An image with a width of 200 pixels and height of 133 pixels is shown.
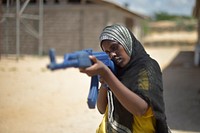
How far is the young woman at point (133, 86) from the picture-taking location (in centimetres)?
145

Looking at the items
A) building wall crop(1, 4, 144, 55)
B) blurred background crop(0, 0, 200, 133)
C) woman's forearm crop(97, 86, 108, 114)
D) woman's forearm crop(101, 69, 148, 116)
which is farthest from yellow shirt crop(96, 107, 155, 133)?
building wall crop(1, 4, 144, 55)

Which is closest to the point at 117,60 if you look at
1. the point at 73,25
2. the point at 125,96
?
the point at 125,96

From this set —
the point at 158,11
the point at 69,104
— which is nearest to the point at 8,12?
the point at 69,104

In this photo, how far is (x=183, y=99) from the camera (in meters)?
6.72

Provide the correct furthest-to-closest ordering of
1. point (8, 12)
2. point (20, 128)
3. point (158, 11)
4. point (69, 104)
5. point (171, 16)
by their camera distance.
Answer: point (158, 11), point (171, 16), point (8, 12), point (69, 104), point (20, 128)

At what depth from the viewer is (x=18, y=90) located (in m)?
7.00

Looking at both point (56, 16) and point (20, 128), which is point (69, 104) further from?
point (56, 16)

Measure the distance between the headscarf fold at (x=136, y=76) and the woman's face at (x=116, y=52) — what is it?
0.02 m

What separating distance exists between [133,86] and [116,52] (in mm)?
159

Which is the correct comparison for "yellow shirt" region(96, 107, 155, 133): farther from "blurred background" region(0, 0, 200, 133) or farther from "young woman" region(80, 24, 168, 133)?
"blurred background" region(0, 0, 200, 133)

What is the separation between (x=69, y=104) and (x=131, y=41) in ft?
14.9

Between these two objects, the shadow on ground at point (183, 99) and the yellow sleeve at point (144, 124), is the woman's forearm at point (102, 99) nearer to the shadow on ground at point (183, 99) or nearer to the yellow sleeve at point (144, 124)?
the yellow sleeve at point (144, 124)

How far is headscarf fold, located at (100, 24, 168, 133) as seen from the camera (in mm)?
1516

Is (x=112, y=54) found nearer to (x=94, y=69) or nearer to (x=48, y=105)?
(x=94, y=69)
